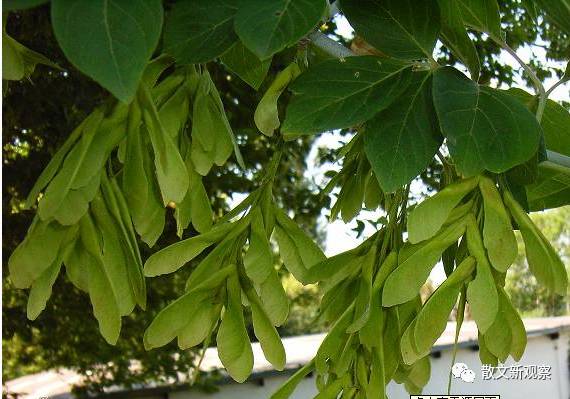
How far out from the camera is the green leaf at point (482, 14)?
0.49 m

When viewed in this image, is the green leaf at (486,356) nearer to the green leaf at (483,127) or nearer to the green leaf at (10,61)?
the green leaf at (483,127)

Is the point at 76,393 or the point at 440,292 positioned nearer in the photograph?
the point at 440,292

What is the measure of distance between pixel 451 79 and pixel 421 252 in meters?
0.10

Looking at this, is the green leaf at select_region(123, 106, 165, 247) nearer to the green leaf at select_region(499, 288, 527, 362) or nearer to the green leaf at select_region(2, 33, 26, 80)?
the green leaf at select_region(2, 33, 26, 80)

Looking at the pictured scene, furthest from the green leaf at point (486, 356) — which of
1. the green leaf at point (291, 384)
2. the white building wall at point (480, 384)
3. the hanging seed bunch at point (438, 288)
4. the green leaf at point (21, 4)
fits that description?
the white building wall at point (480, 384)

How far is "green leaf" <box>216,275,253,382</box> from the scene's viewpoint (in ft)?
1.39

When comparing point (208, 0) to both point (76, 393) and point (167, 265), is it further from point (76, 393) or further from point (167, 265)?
point (76, 393)

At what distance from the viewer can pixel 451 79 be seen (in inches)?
16.1

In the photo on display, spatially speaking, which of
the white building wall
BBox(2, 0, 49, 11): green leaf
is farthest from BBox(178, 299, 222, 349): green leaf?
the white building wall

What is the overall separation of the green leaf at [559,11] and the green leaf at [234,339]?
26 centimetres

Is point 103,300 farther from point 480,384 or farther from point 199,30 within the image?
point 480,384

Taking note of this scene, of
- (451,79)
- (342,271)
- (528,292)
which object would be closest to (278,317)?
(342,271)

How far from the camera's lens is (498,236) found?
0.40m

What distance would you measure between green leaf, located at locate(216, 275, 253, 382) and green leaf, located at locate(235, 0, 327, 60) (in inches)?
6.7
